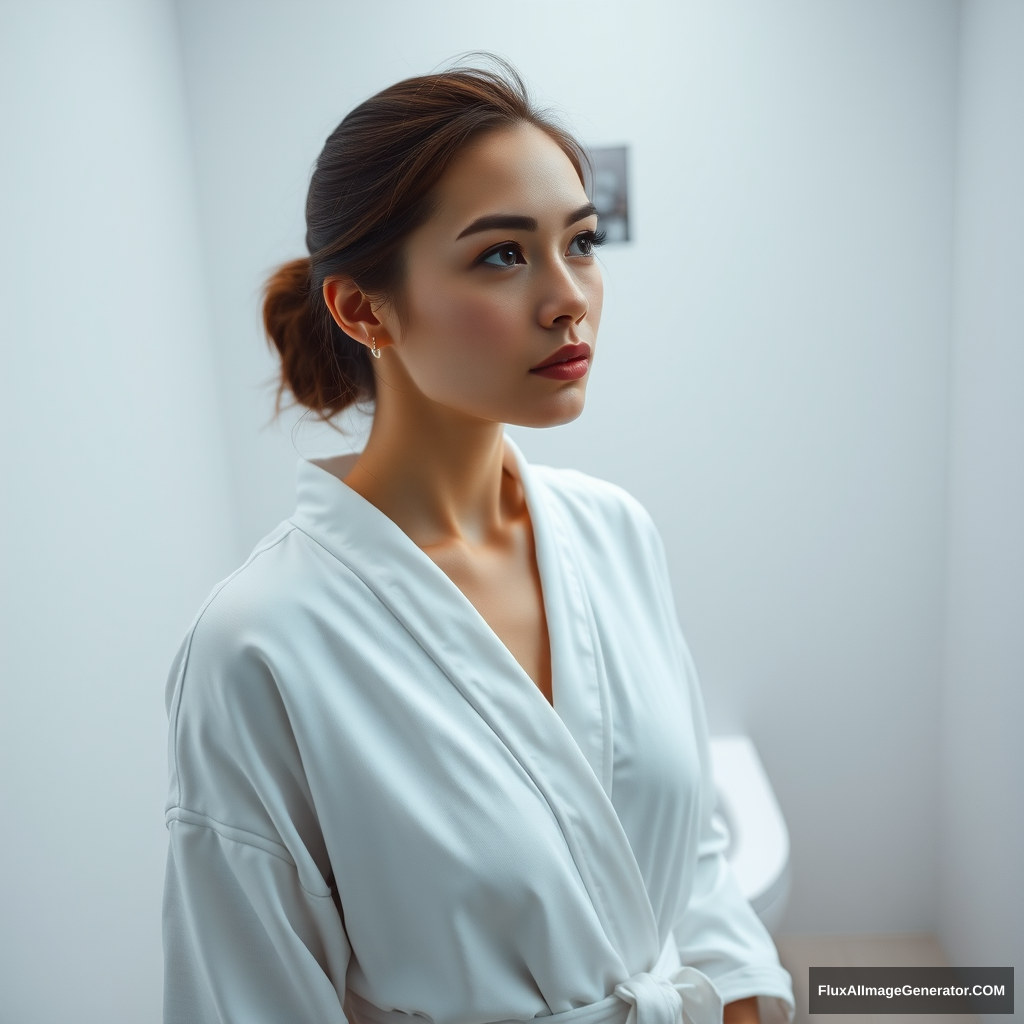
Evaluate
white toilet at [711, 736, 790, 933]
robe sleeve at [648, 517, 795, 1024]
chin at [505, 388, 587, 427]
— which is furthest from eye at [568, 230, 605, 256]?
white toilet at [711, 736, 790, 933]

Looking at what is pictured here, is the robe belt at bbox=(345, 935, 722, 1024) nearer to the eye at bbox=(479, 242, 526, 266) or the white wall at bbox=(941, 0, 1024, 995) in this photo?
the eye at bbox=(479, 242, 526, 266)

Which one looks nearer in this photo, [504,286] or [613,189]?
[504,286]

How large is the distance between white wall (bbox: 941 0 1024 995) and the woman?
2.80 feet

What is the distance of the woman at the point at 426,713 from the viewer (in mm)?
740

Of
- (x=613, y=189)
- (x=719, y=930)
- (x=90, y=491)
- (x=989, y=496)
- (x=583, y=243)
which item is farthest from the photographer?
(x=613, y=189)

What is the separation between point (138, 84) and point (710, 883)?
4.75 ft

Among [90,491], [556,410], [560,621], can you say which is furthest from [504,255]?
[90,491]

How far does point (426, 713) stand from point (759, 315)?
1.19 m

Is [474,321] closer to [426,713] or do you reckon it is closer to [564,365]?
[564,365]

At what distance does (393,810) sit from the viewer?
74cm

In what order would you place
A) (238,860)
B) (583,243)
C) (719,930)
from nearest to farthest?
(238,860), (583,243), (719,930)

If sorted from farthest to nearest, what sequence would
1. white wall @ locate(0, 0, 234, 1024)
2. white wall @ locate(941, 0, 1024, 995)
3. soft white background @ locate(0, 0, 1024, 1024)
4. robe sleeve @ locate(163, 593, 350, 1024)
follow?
white wall @ locate(941, 0, 1024, 995) < soft white background @ locate(0, 0, 1024, 1024) < white wall @ locate(0, 0, 234, 1024) < robe sleeve @ locate(163, 593, 350, 1024)

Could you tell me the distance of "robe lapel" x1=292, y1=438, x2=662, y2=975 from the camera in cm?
81

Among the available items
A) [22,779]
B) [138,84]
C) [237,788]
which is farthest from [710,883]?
[138,84]
